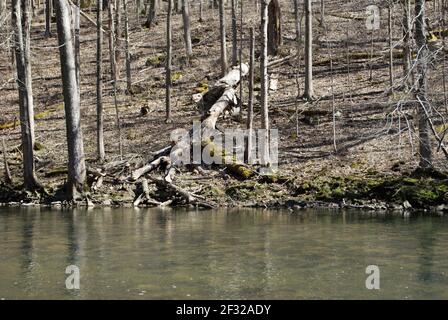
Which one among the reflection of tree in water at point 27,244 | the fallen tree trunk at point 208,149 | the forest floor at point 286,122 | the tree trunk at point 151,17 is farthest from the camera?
the tree trunk at point 151,17

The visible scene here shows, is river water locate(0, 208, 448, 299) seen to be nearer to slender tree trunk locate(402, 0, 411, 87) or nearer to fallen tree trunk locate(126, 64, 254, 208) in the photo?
fallen tree trunk locate(126, 64, 254, 208)

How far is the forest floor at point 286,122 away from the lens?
2225 centimetres

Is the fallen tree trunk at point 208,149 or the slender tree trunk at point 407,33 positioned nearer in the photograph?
the slender tree trunk at point 407,33

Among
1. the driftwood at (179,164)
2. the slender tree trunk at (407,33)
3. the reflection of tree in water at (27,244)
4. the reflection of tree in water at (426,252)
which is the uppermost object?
the slender tree trunk at (407,33)

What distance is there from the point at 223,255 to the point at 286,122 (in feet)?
56.7

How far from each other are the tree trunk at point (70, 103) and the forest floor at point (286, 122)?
716 mm

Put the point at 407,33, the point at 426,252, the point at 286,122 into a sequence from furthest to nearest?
the point at 286,122, the point at 407,33, the point at 426,252

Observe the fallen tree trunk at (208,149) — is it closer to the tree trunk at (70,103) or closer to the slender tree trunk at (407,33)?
the tree trunk at (70,103)

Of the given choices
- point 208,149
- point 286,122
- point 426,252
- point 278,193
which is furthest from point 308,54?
point 426,252

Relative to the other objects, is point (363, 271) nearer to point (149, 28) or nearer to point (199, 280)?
point (199, 280)

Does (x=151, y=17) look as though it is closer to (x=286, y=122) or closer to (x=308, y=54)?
(x=308, y=54)

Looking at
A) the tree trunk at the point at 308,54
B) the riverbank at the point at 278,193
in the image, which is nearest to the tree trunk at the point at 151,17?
the tree trunk at the point at 308,54

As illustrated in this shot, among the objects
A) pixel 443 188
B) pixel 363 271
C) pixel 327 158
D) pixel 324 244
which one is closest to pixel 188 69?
pixel 327 158

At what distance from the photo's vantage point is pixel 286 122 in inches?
1183
